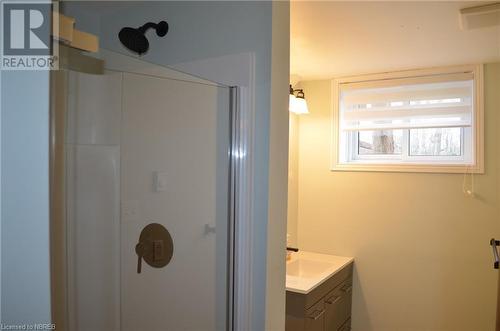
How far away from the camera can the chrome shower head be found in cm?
156

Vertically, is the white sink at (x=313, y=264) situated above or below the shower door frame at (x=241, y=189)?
below

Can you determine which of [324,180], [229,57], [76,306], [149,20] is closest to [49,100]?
[229,57]

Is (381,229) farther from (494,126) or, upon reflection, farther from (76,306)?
(76,306)

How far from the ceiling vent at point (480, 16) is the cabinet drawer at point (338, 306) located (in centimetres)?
171

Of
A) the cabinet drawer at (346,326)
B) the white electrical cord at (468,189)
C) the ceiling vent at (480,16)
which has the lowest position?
the cabinet drawer at (346,326)

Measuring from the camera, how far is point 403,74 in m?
2.52

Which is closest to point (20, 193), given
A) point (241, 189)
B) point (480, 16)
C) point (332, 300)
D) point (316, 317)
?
point (241, 189)

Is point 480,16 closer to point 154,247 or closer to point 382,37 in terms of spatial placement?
point 382,37

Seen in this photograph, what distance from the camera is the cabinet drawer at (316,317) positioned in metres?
2.00

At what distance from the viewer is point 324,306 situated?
2.20m

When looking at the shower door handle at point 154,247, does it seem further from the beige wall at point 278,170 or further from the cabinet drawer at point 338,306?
the cabinet drawer at point 338,306

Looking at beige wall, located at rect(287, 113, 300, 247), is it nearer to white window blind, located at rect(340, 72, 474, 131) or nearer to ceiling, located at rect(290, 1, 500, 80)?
white window blind, located at rect(340, 72, 474, 131)

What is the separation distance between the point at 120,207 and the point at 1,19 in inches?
44.0

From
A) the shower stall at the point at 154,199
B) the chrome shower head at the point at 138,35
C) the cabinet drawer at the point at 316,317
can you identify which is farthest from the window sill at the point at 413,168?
the chrome shower head at the point at 138,35
